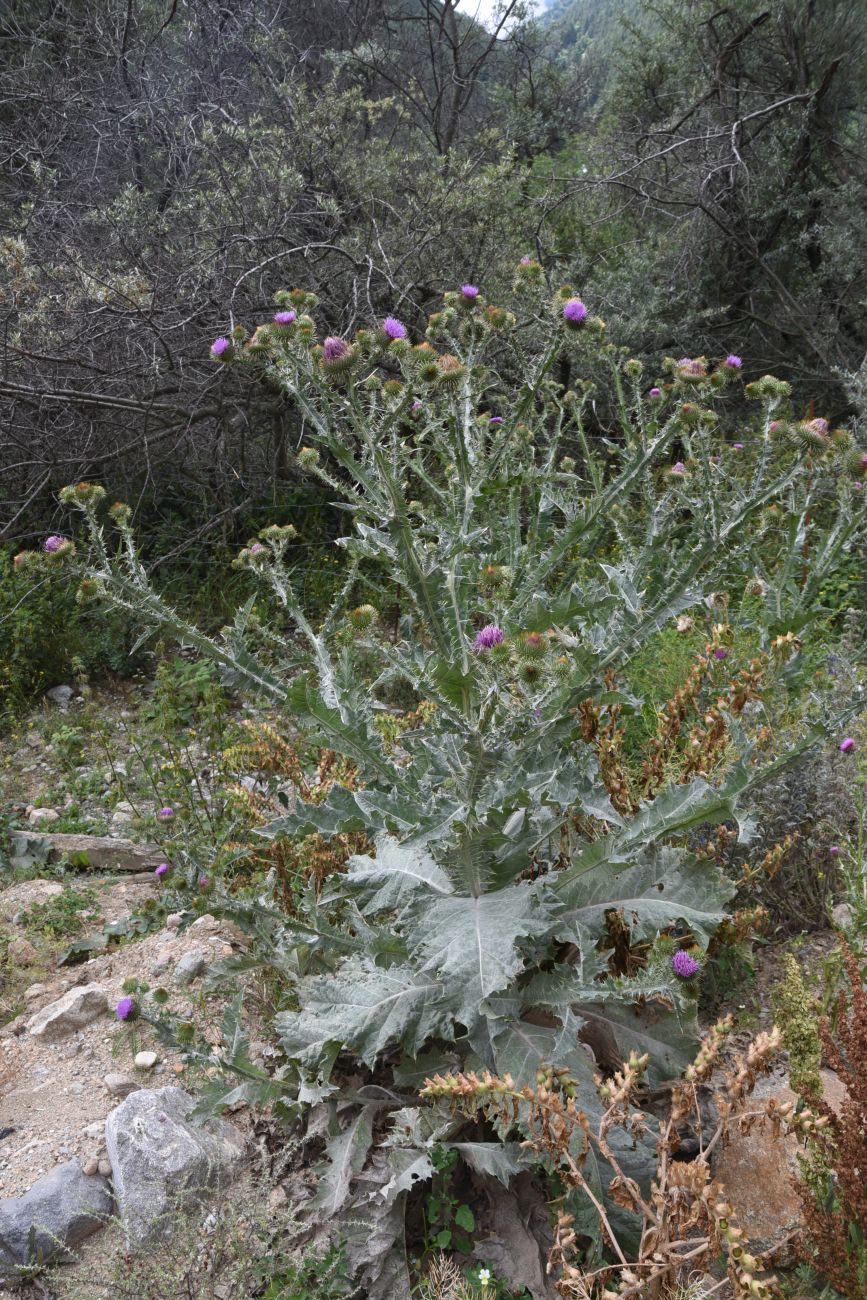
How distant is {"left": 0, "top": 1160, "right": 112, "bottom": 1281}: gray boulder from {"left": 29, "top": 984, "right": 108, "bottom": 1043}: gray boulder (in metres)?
0.61

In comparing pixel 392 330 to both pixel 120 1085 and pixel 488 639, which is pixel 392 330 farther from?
pixel 120 1085

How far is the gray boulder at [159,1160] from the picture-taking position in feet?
6.90

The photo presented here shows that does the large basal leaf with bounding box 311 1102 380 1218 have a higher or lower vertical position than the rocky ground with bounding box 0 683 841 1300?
higher

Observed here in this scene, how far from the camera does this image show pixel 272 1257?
6.45 feet

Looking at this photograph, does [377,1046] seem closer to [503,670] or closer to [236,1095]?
[236,1095]

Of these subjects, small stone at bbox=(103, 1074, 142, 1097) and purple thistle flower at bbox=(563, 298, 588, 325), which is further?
purple thistle flower at bbox=(563, 298, 588, 325)

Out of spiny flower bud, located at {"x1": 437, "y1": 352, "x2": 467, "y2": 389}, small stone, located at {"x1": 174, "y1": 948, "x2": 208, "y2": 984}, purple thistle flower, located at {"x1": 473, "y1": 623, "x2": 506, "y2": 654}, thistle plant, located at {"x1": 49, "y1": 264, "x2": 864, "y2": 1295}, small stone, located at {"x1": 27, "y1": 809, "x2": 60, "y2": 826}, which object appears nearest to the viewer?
purple thistle flower, located at {"x1": 473, "y1": 623, "x2": 506, "y2": 654}

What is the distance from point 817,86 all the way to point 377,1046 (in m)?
8.26

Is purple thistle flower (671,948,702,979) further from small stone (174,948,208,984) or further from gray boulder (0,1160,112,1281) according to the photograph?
small stone (174,948,208,984)

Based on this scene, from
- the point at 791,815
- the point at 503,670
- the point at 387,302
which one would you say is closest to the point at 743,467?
the point at 387,302

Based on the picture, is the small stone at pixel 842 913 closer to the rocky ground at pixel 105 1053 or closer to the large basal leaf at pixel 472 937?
the rocky ground at pixel 105 1053

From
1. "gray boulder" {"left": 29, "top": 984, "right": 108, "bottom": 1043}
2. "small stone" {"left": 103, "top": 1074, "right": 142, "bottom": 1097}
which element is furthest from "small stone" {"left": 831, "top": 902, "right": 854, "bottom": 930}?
"gray boulder" {"left": 29, "top": 984, "right": 108, "bottom": 1043}

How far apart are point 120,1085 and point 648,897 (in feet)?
5.20

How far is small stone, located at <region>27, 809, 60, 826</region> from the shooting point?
421 cm
